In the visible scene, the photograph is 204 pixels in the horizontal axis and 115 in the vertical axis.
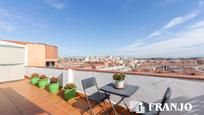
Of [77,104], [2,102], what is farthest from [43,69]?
[77,104]

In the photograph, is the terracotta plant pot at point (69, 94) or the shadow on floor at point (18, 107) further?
the terracotta plant pot at point (69, 94)

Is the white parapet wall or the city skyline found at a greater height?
the city skyline

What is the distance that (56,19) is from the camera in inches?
421

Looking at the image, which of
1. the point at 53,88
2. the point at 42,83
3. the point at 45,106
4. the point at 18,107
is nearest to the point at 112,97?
the point at 45,106

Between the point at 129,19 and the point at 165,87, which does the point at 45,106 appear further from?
the point at 129,19

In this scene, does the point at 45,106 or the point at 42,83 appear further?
the point at 42,83

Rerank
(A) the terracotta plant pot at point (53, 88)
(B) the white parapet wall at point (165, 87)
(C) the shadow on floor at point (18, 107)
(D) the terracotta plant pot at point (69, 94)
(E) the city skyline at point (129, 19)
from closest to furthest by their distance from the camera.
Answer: (B) the white parapet wall at point (165, 87)
(C) the shadow on floor at point (18, 107)
(D) the terracotta plant pot at point (69, 94)
(A) the terracotta plant pot at point (53, 88)
(E) the city skyline at point (129, 19)

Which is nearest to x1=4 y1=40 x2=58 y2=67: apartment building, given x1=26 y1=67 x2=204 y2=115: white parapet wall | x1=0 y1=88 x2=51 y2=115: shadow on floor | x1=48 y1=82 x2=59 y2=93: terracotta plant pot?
x1=48 y1=82 x2=59 y2=93: terracotta plant pot

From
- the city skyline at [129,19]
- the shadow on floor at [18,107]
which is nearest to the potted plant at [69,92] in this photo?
the shadow on floor at [18,107]

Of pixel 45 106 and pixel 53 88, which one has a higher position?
pixel 53 88

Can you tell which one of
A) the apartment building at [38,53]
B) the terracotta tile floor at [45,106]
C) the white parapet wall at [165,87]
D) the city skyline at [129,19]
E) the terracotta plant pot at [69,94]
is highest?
the city skyline at [129,19]

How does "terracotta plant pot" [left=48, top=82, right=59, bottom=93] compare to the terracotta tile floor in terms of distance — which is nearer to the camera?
the terracotta tile floor

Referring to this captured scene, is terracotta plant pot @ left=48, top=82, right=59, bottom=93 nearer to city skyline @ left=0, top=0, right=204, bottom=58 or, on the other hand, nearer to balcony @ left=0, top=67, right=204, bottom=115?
balcony @ left=0, top=67, right=204, bottom=115

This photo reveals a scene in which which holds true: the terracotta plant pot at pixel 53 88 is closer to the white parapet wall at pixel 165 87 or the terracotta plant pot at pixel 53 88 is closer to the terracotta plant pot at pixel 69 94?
the terracotta plant pot at pixel 69 94
